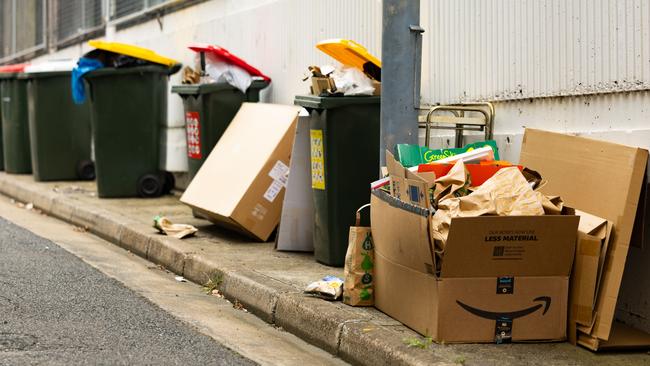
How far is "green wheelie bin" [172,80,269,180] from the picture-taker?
8.98 metres

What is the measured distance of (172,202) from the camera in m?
10.5

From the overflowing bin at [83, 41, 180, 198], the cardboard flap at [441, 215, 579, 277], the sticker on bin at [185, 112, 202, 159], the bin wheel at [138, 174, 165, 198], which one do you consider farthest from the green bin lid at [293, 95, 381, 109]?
the bin wheel at [138, 174, 165, 198]

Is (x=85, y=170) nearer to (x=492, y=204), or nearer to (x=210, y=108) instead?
(x=210, y=108)

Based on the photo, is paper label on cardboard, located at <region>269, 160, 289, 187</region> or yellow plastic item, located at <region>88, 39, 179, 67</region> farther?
yellow plastic item, located at <region>88, 39, 179, 67</region>

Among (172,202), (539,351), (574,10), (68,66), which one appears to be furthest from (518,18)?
(68,66)

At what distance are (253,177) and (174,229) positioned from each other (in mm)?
899

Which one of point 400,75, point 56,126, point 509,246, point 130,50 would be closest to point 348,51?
point 400,75

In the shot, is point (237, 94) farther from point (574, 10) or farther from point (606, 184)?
point (606, 184)

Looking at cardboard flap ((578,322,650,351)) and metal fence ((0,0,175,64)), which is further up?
metal fence ((0,0,175,64))

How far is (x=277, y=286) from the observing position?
19.7 feet

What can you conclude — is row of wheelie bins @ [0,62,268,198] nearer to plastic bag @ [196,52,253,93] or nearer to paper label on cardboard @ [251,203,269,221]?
plastic bag @ [196,52,253,93]

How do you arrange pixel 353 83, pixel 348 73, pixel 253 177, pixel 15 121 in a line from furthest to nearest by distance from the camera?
pixel 15 121
pixel 253 177
pixel 348 73
pixel 353 83

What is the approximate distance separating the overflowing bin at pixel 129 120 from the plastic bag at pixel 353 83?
417 centimetres

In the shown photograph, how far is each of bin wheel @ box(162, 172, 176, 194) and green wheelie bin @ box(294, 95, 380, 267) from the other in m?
4.60
